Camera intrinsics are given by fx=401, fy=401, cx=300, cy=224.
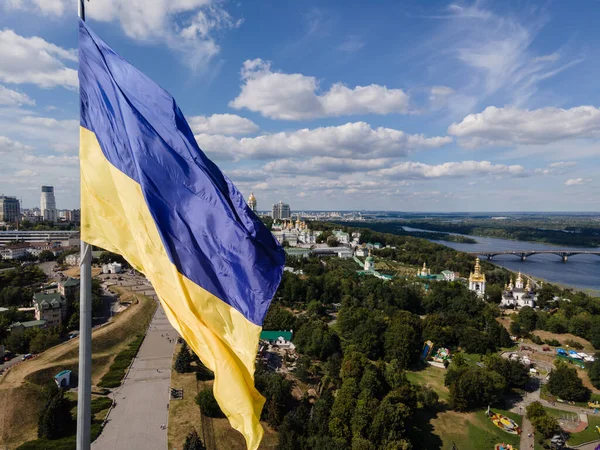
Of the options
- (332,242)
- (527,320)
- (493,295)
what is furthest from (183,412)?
(332,242)

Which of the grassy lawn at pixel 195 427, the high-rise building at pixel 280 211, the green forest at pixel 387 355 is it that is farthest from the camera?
the high-rise building at pixel 280 211

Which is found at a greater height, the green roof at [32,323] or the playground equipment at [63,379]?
the green roof at [32,323]

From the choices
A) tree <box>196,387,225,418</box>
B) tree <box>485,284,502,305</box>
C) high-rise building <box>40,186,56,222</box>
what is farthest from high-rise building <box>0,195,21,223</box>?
tree <box>485,284,502,305</box>

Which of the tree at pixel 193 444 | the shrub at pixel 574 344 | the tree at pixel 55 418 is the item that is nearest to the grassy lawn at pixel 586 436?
the shrub at pixel 574 344

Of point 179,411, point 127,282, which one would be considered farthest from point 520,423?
point 127,282

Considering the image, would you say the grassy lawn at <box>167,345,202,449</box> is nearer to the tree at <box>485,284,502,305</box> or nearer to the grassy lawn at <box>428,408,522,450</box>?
the grassy lawn at <box>428,408,522,450</box>

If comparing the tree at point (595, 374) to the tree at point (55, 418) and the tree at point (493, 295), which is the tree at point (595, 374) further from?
the tree at point (55, 418)
